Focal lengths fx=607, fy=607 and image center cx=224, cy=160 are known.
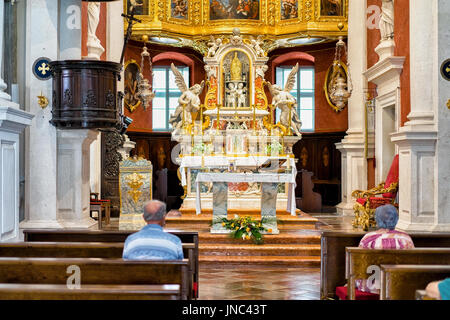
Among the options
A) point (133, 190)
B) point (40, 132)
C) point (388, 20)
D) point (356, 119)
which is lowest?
point (133, 190)

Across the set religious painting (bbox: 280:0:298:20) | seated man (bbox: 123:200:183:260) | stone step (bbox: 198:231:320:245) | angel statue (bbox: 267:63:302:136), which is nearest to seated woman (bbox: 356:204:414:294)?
seated man (bbox: 123:200:183:260)

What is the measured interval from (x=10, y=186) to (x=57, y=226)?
1.81 m

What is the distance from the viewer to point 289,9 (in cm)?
1605

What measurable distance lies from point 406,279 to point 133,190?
21.6 feet

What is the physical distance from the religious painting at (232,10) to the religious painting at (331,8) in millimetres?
1779

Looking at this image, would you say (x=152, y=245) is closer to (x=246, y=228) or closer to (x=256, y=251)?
(x=256, y=251)

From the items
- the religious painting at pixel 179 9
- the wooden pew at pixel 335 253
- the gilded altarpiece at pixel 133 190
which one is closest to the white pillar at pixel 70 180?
the gilded altarpiece at pixel 133 190

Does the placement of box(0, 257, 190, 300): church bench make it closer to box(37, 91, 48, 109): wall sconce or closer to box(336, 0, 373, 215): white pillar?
box(37, 91, 48, 109): wall sconce

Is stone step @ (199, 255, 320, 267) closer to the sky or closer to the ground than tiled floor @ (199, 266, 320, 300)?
closer to the sky

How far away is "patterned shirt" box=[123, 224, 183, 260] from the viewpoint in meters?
3.94

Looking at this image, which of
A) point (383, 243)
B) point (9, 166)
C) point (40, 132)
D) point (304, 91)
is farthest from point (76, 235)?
point (304, 91)

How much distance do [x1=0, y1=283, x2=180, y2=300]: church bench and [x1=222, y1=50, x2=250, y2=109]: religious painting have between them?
10712 millimetres

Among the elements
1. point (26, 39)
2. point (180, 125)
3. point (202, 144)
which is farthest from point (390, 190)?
point (26, 39)

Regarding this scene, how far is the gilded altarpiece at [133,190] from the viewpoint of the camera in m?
9.69
